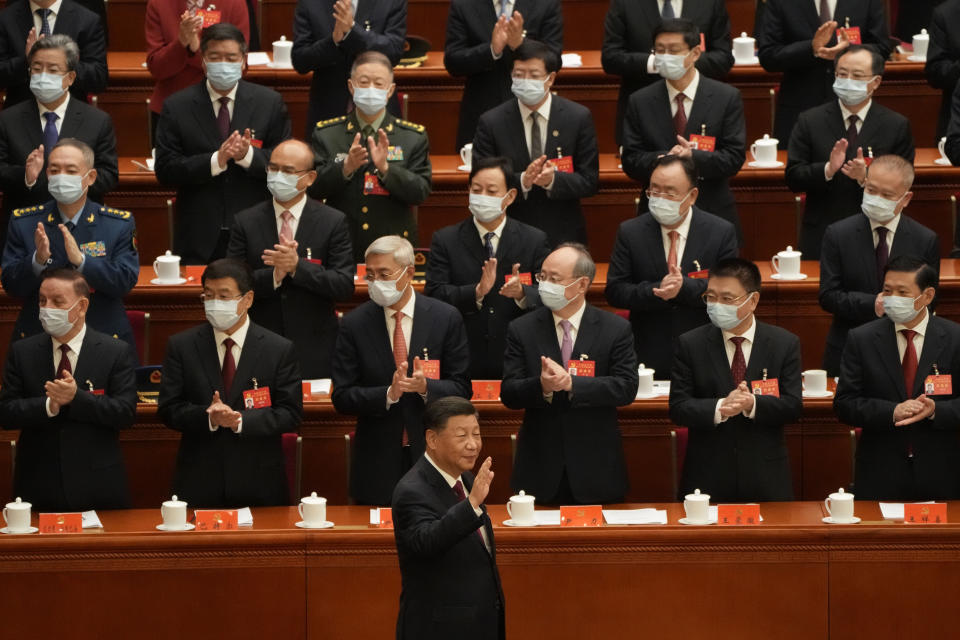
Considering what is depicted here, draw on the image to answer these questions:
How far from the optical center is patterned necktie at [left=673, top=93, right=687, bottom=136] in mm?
7359

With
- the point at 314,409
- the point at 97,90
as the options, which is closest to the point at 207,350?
the point at 314,409

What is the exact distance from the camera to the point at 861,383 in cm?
605

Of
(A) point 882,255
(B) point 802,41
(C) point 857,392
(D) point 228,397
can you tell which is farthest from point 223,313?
(B) point 802,41

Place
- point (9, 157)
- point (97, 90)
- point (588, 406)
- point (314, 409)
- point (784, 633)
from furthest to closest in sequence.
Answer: point (97, 90)
point (9, 157)
point (314, 409)
point (588, 406)
point (784, 633)

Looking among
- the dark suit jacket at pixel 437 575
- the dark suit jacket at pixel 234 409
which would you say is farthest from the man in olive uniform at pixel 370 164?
the dark suit jacket at pixel 437 575

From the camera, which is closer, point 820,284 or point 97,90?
point 820,284

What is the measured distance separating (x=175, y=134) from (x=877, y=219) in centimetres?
296

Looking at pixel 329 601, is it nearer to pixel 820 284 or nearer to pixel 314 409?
pixel 314 409

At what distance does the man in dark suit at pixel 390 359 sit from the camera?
239 inches

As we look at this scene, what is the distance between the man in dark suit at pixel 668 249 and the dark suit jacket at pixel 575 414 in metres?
0.64

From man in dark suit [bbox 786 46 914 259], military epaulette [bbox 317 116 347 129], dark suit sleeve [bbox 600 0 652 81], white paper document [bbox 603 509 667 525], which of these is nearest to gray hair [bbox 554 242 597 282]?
white paper document [bbox 603 509 667 525]

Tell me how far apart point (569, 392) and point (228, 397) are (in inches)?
47.1

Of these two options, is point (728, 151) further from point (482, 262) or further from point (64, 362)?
point (64, 362)

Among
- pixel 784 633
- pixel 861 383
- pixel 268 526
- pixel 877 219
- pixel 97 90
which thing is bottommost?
pixel 784 633
